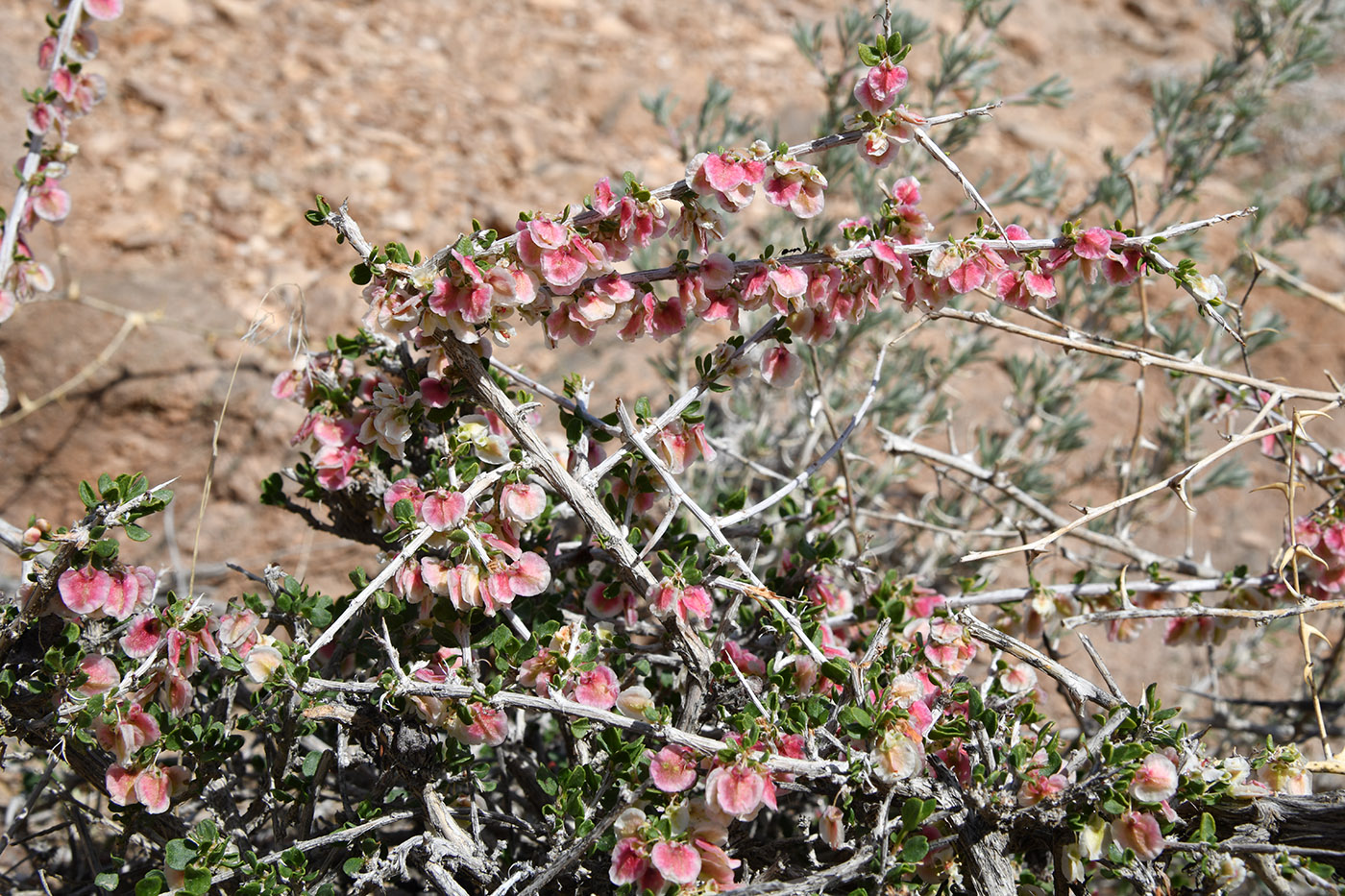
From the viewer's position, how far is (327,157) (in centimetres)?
420

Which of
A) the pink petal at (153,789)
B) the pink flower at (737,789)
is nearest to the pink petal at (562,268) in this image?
the pink flower at (737,789)

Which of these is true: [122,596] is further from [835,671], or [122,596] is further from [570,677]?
[835,671]

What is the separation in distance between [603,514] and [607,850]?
1.53ft

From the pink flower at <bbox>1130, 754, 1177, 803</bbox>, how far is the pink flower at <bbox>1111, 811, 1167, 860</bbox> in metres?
0.03

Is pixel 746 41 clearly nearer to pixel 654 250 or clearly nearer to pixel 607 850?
pixel 654 250

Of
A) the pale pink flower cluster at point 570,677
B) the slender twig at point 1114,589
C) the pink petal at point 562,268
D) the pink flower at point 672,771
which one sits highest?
the pink petal at point 562,268

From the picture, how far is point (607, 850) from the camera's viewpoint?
1314 mm

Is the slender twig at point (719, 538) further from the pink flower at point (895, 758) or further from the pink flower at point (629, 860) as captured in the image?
the pink flower at point (629, 860)

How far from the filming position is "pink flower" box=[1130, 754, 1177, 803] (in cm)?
115

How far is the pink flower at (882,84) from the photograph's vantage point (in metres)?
1.28

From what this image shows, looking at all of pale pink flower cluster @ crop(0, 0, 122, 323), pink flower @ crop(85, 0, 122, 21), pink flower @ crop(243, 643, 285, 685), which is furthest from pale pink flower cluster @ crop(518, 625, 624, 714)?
pink flower @ crop(85, 0, 122, 21)

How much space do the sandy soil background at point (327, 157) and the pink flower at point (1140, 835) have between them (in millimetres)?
2505

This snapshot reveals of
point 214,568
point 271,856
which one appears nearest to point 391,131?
point 214,568

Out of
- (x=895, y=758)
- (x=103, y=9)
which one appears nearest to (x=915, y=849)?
(x=895, y=758)
